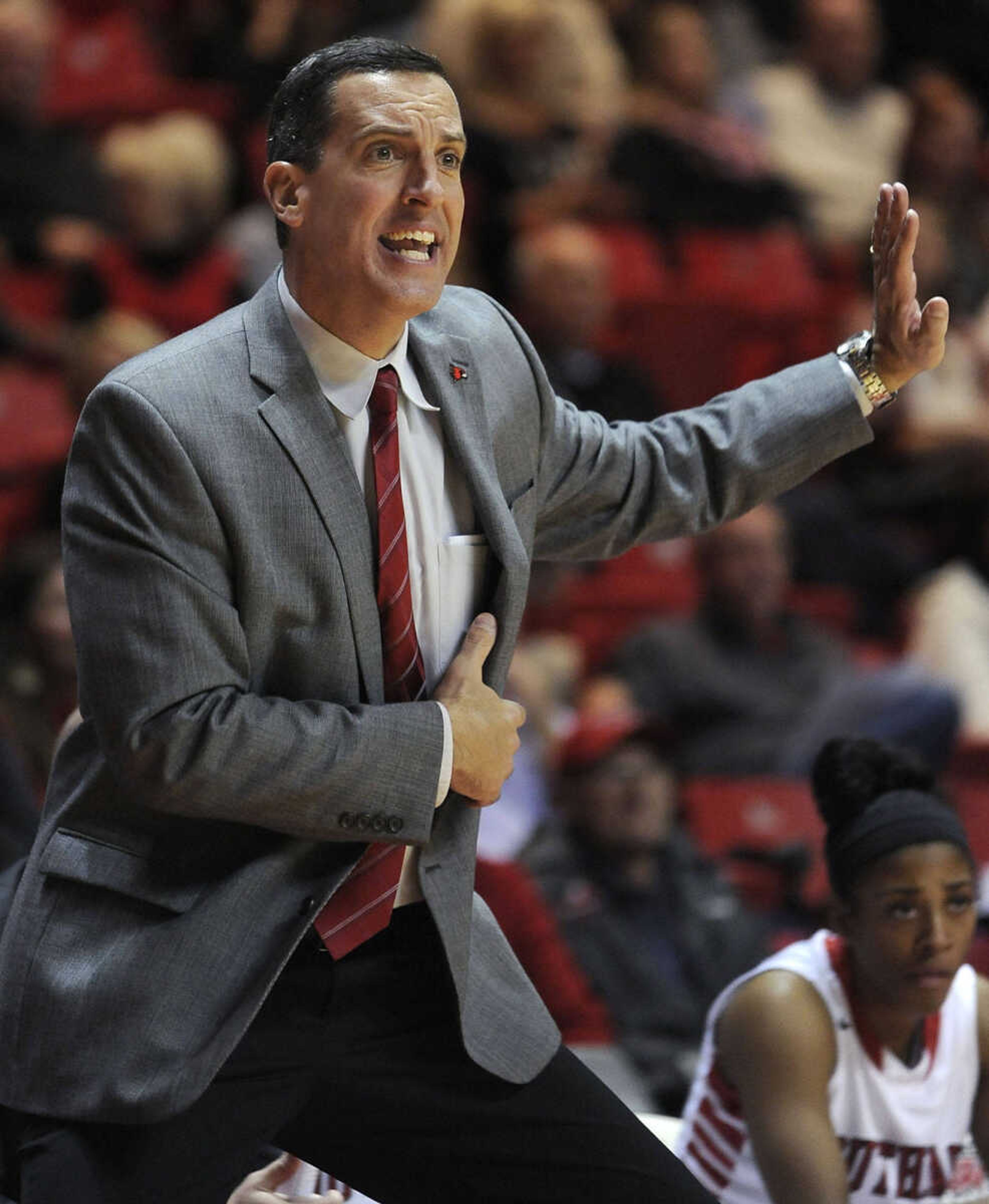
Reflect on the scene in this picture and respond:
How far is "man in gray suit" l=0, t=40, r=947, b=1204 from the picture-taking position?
1935 millimetres

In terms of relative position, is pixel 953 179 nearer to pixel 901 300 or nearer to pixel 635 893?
pixel 635 893

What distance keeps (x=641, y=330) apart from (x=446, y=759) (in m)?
5.63

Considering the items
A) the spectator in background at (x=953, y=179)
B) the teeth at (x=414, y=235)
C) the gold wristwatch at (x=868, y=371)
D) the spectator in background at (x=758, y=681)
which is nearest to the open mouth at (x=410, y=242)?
the teeth at (x=414, y=235)

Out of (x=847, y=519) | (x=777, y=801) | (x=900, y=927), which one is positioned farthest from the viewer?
(x=847, y=519)

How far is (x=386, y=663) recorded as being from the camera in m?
2.08

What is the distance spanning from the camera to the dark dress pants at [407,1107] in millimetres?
2043

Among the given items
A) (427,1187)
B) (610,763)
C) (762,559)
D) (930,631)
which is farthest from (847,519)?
(427,1187)

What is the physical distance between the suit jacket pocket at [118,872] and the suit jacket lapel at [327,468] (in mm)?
273

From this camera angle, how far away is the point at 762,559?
5.82 m

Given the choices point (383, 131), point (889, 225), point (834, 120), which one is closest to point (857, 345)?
point (889, 225)

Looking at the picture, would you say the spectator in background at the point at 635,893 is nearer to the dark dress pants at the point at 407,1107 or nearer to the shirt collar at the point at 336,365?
the dark dress pants at the point at 407,1107

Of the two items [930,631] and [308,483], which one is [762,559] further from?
[308,483]

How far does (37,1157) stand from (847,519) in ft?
16.9

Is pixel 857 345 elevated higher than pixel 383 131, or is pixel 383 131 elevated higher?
pixel 383 131
